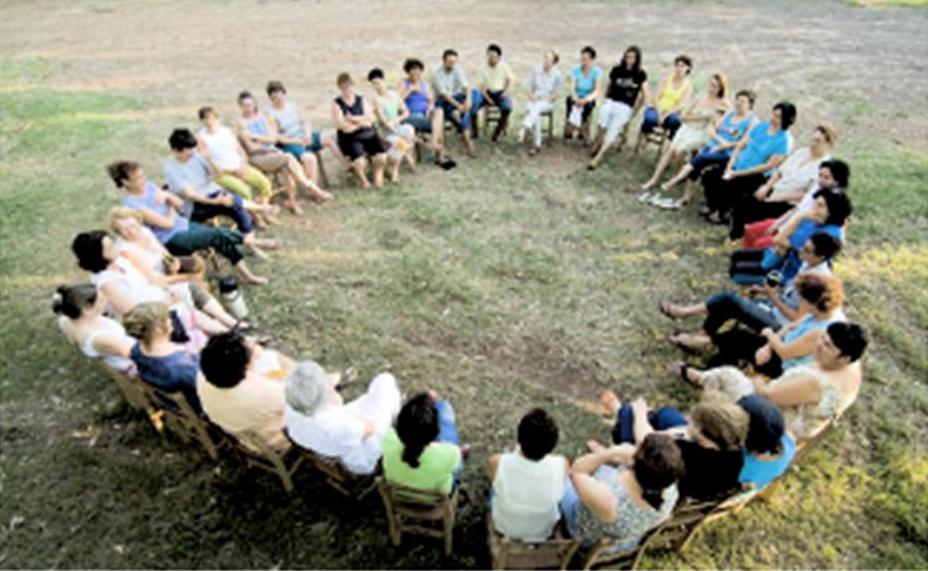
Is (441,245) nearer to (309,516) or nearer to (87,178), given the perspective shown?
(309,516)

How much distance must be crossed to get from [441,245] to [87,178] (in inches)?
218

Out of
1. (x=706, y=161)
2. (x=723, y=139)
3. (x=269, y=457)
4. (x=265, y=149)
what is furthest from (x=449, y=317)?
(x=723, y=139)

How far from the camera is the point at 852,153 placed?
30.4ft

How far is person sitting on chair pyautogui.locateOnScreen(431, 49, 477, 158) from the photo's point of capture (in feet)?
30.4

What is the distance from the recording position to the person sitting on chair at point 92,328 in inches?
171

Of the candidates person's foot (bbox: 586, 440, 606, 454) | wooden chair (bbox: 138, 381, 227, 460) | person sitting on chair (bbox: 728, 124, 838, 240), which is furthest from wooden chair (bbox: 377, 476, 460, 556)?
person sitting on chair (bbox: 728, 124, 838, 240)

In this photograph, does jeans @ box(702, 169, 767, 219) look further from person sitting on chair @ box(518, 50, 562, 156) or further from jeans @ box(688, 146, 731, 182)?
person sitting on chair @ box(518, 50, 562, 156)

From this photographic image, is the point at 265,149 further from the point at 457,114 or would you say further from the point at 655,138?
the point at 655,138

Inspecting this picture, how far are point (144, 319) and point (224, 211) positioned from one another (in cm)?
303

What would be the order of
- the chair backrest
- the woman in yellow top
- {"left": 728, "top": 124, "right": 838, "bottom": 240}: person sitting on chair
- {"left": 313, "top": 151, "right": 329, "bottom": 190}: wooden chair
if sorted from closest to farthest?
the chair backrest, {"left": 728, "top": 124, "right": 838, "bottom": 240}: person sitting on chair, {"left": 313, "top": 151, "right": 329, "bottom": 190}: wooden chair, the woman in yellow top

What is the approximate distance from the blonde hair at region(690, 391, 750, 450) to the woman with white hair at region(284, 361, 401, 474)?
204cm

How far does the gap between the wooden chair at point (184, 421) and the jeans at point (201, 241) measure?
203cm

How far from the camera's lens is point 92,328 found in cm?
447

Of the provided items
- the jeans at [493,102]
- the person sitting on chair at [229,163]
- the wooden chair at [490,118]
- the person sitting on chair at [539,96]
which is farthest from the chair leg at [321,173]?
the person sitting on chair at [539,96]
